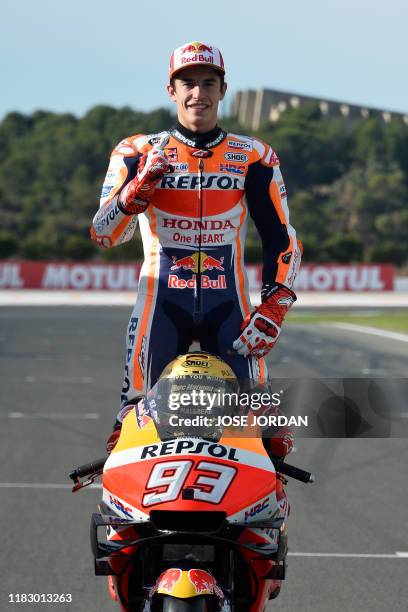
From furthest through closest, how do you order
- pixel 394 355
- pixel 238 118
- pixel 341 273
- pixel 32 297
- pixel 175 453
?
pixel 238 118, pixel 341 273, pixel 32 297, pixel 394 355, pixel 175 453

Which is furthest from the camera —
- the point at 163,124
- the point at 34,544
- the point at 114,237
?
the point at 163,124

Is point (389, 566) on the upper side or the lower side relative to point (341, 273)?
lower

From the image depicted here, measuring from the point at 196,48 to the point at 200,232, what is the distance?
2.55 feet

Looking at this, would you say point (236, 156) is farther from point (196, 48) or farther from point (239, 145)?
point (196, 48)

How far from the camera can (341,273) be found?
2026 inches

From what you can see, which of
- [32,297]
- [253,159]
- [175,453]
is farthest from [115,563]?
[32,297]

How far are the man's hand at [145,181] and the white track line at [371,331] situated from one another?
20.7 m

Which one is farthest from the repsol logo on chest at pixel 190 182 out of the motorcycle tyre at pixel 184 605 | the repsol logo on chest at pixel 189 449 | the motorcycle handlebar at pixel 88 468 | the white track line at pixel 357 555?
the white track line at pixel 357 555

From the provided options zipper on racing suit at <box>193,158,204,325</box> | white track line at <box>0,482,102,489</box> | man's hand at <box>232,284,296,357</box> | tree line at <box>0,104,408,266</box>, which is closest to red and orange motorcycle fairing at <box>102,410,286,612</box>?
man's hand at <box>232,284,296,357</box>

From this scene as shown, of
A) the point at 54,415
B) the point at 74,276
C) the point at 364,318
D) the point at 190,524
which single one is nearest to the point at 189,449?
the point at 190,524

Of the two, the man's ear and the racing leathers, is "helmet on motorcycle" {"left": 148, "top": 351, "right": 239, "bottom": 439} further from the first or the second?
the man's ear

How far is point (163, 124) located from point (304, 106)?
18.3 metres

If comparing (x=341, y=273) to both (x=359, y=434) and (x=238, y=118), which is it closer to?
(x=359, y=434)

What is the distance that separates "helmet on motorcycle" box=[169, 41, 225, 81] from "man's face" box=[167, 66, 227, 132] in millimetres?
54
